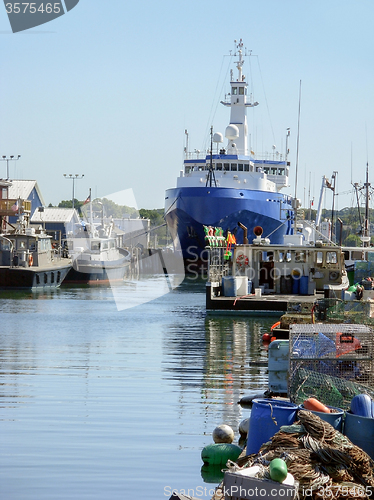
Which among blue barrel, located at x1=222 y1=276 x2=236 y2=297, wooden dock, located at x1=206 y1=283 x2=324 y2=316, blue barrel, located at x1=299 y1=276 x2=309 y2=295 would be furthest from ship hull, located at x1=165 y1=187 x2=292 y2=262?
wooden dock, located at x1=206 y1=283 x2=324 y2=316

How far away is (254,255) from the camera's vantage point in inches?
1210

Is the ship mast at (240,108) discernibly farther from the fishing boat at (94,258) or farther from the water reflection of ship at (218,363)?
the water reflection of ship at (218,363)

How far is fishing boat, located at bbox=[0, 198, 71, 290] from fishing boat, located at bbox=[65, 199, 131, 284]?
2.00m

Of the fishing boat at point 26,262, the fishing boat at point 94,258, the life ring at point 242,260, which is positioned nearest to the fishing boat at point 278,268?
the life ring at point 242,260

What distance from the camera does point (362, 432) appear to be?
7578 millimetres

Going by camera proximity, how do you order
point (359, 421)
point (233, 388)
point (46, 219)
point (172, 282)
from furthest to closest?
1. point (46, 219)
2. point (172, 282)
3. point (233, 388)
4. point (359, 421)

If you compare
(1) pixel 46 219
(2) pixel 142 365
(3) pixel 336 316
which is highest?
(1) pixel 46 219

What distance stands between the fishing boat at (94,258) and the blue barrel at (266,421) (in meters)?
41.9

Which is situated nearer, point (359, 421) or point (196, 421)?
point (359, 421)

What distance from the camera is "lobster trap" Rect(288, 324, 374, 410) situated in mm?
9211

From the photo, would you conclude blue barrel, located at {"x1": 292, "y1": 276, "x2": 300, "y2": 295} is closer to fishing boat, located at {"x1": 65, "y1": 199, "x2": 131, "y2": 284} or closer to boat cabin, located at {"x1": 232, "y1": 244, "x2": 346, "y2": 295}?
boat cabin, located at {"x1": 232, "y1": 244, "x2": 346, "y2": 295}

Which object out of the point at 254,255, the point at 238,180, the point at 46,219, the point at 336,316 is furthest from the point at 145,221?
the point at 336,316

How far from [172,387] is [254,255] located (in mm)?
17562

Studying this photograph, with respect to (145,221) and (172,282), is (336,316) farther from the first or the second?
(145,221)
